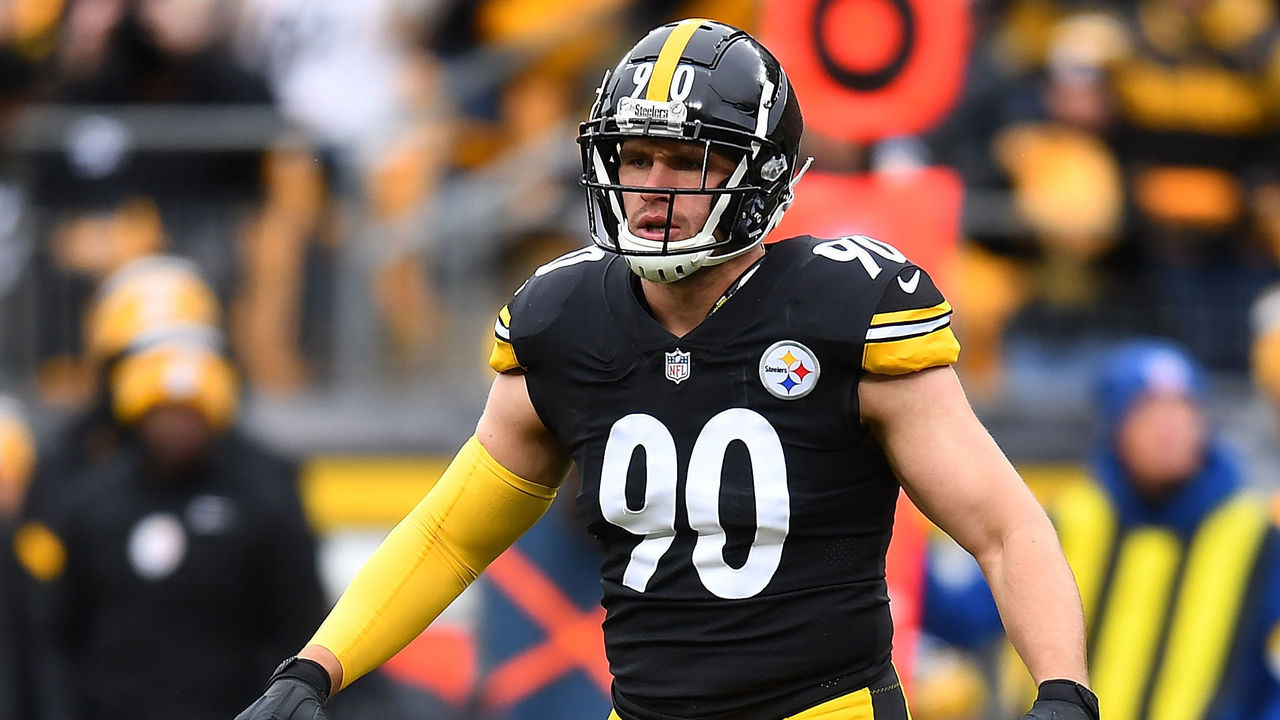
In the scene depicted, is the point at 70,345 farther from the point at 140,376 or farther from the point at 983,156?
the point at 983,156

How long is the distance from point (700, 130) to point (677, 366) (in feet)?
1.42

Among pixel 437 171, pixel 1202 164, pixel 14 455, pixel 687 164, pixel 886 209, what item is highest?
pixel 687 164

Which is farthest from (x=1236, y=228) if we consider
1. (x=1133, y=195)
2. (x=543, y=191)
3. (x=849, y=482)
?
(x=849, y=482)

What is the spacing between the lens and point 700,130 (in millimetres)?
3725

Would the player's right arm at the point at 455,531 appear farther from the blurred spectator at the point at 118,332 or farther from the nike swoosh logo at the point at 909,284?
the blurred spectator at the point at 118,332

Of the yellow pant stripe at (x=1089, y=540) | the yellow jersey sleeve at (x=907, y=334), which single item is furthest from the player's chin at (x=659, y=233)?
the yellow pant stripe at (x=1089, y=540)

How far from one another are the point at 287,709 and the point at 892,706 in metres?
1.10

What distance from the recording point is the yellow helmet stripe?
3.76 m

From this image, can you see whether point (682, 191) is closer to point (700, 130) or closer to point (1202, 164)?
point (700, 130)

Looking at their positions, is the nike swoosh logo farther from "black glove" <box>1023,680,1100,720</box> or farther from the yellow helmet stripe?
"black glove" <box>1023,680,1100,720</box>

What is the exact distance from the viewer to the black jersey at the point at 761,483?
3699 mm

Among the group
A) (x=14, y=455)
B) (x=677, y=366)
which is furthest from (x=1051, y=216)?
(x=677, y=366)

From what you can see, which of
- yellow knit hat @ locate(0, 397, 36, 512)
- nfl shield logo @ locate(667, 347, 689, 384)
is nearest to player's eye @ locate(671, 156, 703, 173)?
nfl shield logo @ locate(667, 347, 689, 384)

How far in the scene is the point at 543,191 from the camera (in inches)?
352
